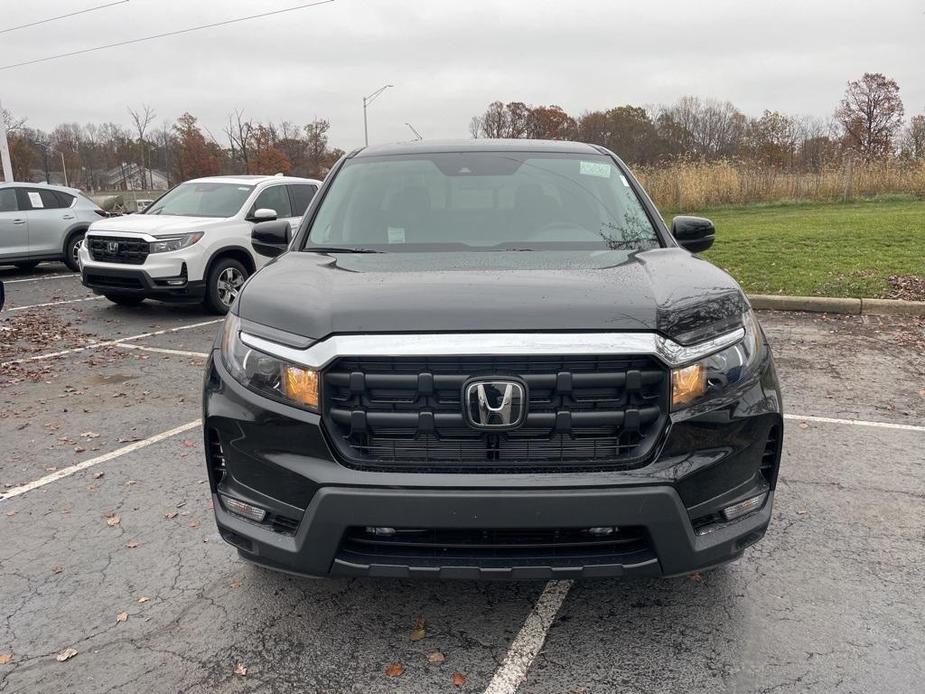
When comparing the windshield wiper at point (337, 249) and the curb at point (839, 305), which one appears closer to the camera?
the windshield wiper at point (337, 249)

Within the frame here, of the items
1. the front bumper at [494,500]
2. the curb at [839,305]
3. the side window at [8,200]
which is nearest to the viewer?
the front bumper at [494,500]

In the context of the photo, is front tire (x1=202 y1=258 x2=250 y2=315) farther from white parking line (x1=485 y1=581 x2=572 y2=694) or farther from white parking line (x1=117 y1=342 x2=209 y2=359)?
white parking line (x1=485 y1=581 x2=572 y2=694)

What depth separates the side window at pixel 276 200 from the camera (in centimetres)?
1031

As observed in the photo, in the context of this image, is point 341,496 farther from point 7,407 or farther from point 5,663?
point 7,407

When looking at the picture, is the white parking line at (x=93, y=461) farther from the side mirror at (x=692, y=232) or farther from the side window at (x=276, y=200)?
the side window at (x=276, y=200)

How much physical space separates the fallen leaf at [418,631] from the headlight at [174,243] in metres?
7.52

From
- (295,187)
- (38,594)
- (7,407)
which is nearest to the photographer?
(38,594)

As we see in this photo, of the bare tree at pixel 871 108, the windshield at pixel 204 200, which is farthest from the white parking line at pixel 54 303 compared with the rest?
the bare tree at pixel 871 108

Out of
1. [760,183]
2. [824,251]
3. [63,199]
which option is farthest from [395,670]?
[760,183]

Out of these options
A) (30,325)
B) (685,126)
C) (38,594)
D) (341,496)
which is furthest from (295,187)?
(685,126)

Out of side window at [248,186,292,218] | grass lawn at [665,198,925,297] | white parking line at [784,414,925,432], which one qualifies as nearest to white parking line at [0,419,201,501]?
white parking line at [784,414,925,432]

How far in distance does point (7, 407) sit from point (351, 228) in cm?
388

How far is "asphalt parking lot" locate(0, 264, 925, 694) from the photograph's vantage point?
8.11 ft

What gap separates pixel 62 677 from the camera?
8.17ft
